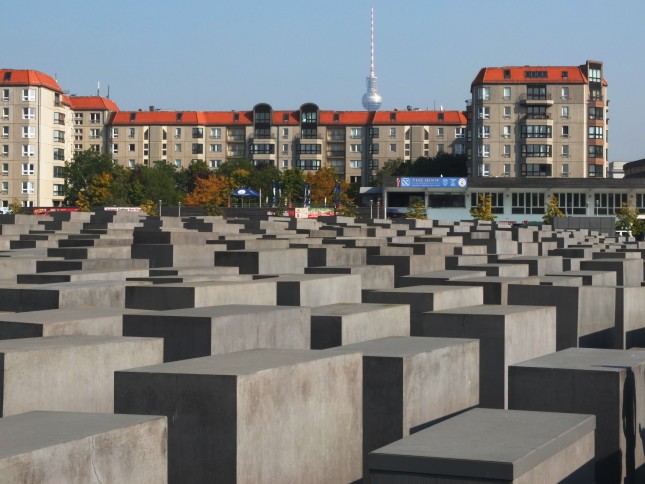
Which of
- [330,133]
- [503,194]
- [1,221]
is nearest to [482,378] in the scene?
[1,221]

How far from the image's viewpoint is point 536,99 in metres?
111

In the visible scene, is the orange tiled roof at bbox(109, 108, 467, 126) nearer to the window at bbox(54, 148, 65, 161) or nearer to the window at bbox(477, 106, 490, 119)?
the window at bbox(54, 148, 65, 161)

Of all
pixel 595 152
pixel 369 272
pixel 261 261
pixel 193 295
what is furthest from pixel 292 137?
pixel 193 295

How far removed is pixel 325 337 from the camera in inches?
500

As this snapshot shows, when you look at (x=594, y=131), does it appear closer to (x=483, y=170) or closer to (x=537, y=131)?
(x=537, y=131)

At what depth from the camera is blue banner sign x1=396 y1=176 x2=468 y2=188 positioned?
334 ft

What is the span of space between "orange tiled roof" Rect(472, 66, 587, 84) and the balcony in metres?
1.29

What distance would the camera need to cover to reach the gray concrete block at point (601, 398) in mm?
10156

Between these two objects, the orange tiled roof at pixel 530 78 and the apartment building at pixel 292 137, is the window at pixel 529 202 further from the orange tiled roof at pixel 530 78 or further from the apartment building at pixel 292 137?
the apartment building at pixel 292 137

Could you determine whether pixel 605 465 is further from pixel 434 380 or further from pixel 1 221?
pixel 1 221

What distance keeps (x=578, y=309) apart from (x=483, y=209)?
77508 millimetres

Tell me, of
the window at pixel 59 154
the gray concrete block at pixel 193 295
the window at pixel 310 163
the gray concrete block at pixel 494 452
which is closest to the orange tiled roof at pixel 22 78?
the window at pixel 59 154

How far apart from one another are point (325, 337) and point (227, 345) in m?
1.63

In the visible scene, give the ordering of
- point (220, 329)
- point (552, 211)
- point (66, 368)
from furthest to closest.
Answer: point (552, 211), point (220, 329), point (66, 368)
